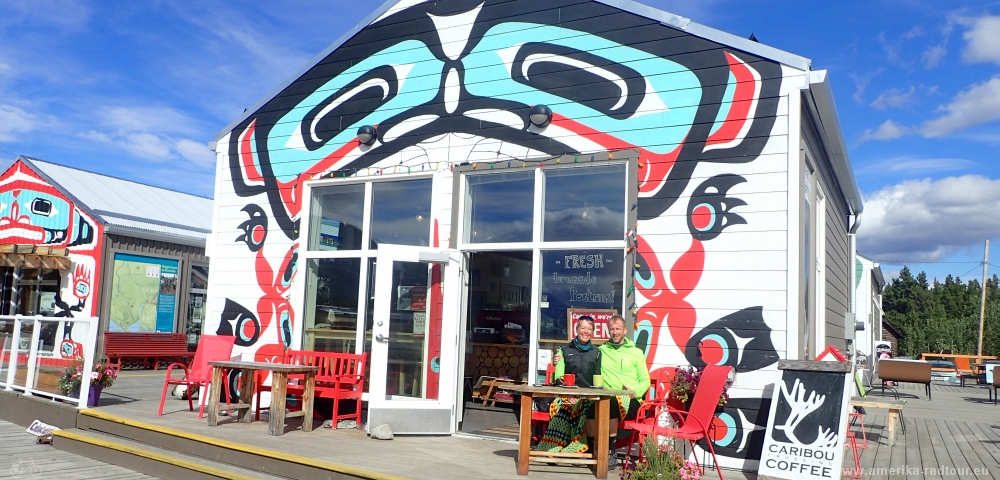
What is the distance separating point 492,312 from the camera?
8578 millimetres

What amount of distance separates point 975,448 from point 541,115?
5225mm

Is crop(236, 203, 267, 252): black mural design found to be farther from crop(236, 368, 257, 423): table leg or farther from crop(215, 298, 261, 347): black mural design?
crop(236, 368, 257, 423): table leg

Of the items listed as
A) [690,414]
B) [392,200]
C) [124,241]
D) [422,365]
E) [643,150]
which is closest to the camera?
[690,414]

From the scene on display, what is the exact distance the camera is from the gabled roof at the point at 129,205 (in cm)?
1404

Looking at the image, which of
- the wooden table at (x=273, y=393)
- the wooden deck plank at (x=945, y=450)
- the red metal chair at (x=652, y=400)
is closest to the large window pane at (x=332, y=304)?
the wooden table at (x=273, y=393)

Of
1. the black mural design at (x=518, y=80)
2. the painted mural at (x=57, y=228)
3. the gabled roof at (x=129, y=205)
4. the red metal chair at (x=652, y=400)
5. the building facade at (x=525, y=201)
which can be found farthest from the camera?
the gabled roof at (x=129, y=205)

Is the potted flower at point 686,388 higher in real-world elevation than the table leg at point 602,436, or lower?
higher

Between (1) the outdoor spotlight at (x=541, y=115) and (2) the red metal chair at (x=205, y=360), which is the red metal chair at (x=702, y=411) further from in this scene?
(2) the red metal chair at (x=205, y=360)

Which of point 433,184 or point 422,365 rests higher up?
point 433,184

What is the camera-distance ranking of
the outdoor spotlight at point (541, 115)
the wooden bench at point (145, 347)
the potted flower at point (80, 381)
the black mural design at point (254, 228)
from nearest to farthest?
the outdoor spotlight at point (541, 115), the potted flower at point (80, 381), the black mural design at point (254, 228), the wooden bench at point (145, 347)

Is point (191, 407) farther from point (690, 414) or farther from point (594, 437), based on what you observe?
point (690, 414)

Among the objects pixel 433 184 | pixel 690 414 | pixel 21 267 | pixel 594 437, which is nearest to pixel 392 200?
pixel 433 184

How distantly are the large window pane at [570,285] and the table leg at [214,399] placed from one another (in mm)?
3025

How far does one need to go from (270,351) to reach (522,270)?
2.80 metres
